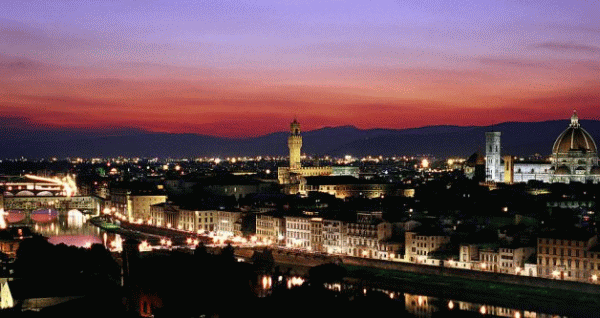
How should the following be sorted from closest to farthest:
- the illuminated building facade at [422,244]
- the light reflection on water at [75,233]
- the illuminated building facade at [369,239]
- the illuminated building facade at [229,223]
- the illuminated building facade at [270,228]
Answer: the illuminated building facade at [422,244], the illuminated building facade at [369,239], the illuminated building facade at [270,228], the light reflection on water at [75,233], the illuminated building facade at [229,223]

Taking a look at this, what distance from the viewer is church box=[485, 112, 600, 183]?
66.6 meters

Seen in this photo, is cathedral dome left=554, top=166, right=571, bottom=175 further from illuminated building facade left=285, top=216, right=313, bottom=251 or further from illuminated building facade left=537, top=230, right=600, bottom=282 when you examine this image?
illuminated building facade left=537, top=230, right=600, bottom=282

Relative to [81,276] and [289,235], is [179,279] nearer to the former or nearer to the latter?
[81,276]

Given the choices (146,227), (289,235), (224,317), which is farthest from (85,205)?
(224,317)

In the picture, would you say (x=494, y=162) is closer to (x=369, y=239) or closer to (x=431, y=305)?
(x=369, y=239)

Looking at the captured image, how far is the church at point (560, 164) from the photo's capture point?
66625mm

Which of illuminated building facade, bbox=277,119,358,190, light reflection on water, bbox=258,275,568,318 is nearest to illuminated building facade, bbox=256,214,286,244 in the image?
light reflection on water, bbox=258,275,568,318

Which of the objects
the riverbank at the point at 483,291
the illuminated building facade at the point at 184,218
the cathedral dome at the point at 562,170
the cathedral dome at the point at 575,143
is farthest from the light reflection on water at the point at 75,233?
the cathedral dome at the point at 575,143

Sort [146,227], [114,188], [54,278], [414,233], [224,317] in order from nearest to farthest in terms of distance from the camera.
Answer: [224,317] < [54,278] < [414,233] < [146,227] < [114,188]

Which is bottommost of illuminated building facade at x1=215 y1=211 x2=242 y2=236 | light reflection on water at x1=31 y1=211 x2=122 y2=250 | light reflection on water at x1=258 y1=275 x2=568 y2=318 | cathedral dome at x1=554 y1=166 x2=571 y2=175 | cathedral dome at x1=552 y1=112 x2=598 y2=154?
light reflection on water at x1=258 y1=275 x2=568 y2=318

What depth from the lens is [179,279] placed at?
29.7 m

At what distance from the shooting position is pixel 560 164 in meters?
67.9

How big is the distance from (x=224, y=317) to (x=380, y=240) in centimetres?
1426

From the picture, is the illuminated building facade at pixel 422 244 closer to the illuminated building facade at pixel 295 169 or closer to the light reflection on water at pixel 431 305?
the light reflection on water at pixel 431 305
